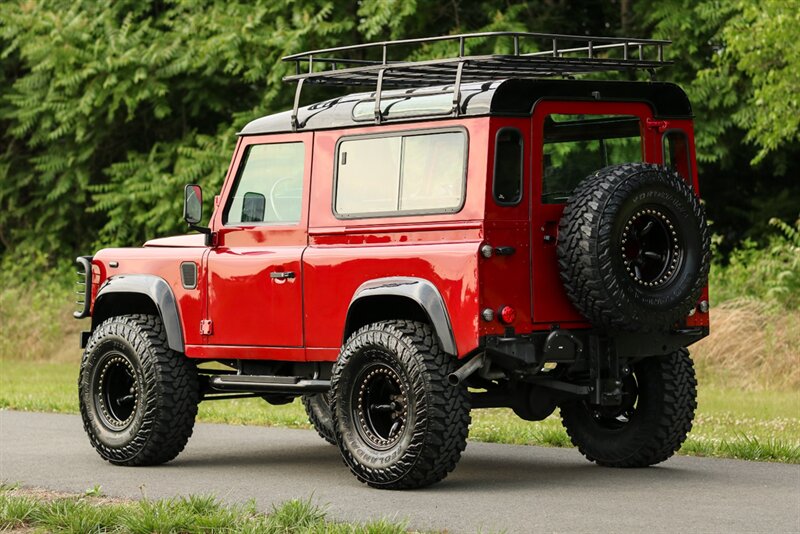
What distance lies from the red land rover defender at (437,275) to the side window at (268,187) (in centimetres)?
2

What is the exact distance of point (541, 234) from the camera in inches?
398

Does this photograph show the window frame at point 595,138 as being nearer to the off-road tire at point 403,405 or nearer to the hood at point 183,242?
the off-road tire at point 403,405

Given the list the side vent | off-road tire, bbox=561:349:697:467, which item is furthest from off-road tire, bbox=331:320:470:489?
the side vent

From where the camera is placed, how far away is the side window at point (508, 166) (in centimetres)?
1005

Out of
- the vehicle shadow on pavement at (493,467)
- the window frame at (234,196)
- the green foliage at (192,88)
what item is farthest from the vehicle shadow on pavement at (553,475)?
the green foliage at (192,88)

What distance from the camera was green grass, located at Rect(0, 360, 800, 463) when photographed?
12.1 m

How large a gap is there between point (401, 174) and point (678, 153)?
1969 millimetres

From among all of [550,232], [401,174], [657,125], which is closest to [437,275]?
[550,232]

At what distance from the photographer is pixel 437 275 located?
10008 millimetres

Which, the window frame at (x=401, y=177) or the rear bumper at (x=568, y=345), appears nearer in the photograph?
the rear bumper at (x=568, y=345)

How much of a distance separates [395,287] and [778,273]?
11.0m

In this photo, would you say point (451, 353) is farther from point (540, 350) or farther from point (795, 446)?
point (795, 446)

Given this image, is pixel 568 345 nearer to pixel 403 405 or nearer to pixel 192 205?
pixel 403 405

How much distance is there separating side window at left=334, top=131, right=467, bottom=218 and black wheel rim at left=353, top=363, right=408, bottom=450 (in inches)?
41.5
